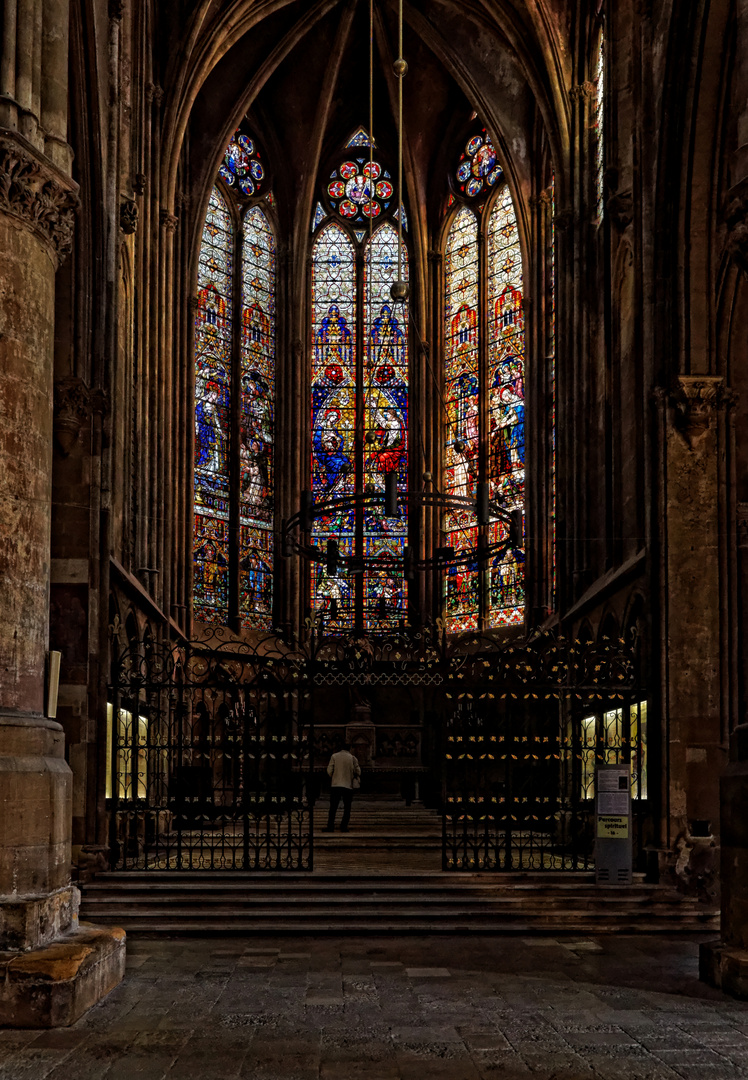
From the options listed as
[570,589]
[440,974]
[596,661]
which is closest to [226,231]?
[570,589]

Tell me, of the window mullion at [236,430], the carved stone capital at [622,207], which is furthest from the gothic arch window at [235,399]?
the carved stone capital at [622,207]

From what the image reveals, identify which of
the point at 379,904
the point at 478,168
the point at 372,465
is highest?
the point at 478,168

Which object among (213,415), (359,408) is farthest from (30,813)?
(359,408)

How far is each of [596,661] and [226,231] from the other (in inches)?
757

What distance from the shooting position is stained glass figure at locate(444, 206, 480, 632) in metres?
32.3

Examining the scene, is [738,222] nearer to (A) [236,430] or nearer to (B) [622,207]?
(B) [622,207]

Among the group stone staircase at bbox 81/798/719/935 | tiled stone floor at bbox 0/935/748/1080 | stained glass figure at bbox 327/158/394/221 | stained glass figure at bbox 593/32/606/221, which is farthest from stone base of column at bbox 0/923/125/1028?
A: stained glass figure at bbox 327/158/394/221

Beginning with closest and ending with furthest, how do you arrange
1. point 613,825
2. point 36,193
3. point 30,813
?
point 30,813 < point 36,193 < point 613,825

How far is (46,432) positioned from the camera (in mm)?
10484

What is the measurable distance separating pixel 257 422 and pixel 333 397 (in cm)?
219

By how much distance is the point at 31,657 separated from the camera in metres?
10.0

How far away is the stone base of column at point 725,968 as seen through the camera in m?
10.0

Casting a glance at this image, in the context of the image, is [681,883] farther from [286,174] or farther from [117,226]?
[286,174]

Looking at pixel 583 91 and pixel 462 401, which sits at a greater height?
pixel 583 91
